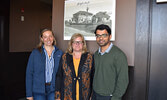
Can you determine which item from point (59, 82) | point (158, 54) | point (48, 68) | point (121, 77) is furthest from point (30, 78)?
point (158, 54)

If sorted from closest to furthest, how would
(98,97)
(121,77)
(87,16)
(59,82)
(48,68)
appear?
(121,77), (98,97), (59,82), (48,68), (87,16)

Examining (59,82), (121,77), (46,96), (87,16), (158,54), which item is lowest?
(46,96)

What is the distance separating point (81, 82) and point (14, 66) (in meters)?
2.60

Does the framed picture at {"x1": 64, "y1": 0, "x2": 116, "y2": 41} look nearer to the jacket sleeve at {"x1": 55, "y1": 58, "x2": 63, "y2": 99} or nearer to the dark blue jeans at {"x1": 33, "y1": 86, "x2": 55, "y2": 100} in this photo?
the jacket sleeve at {"x1": 55, "y1": 58, "x2": 63, "y2": 99}

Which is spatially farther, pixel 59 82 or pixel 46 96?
pixel 46 96

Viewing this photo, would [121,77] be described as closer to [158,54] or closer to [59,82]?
[158,54]

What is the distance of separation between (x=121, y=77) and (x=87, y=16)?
1.00 m

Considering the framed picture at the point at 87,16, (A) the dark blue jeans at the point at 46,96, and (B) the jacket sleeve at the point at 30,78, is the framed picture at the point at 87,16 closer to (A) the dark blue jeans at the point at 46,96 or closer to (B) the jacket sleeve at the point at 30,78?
(B) the jacket sleeve at the point at 30,78

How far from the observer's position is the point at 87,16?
199cm

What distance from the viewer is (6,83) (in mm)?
3326

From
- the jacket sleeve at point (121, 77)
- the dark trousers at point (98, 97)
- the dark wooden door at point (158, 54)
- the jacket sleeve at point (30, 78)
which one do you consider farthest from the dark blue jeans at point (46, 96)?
the dark wooden door at point (158, 54)

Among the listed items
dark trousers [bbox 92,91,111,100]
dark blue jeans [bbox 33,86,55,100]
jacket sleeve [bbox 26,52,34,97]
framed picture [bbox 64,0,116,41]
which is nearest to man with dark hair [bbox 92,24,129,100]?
dark trousers [bbox 92,91,111,100]

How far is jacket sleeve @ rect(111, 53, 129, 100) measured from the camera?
1352 mm

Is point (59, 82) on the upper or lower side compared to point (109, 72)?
lower
